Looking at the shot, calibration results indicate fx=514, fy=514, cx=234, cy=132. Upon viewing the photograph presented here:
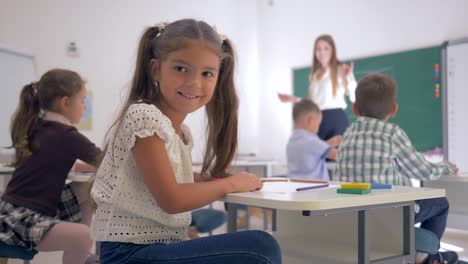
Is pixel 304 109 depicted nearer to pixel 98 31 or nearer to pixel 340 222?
pixel 340 222

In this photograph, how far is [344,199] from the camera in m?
1.28

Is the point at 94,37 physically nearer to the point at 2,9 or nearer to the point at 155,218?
the point at 2,9

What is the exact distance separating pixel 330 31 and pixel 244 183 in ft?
16.5

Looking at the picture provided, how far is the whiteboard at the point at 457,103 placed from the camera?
4938 mm

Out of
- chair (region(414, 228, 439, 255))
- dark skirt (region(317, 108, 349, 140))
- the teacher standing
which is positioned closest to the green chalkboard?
the teacher standing

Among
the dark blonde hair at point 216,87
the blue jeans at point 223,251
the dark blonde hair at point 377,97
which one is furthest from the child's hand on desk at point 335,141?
the blue jeans at point 223,251

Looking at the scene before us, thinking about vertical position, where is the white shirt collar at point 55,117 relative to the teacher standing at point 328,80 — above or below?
below

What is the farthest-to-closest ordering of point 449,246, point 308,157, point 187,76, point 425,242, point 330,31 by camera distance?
point 330,31 < point 449,246 < point 308,157 < point 425,242 < point 187,76

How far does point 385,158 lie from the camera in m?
2.29

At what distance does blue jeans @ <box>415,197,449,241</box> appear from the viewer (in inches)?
87.8

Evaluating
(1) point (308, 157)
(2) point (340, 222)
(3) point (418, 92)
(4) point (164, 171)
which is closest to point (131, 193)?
(4) point (164, 171)

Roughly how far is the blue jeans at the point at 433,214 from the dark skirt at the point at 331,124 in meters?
2.39

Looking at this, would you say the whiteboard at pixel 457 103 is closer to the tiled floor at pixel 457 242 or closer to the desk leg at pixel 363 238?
the tiled floor at pixel 457 242

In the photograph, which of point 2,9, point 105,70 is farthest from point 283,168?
point 2,9
